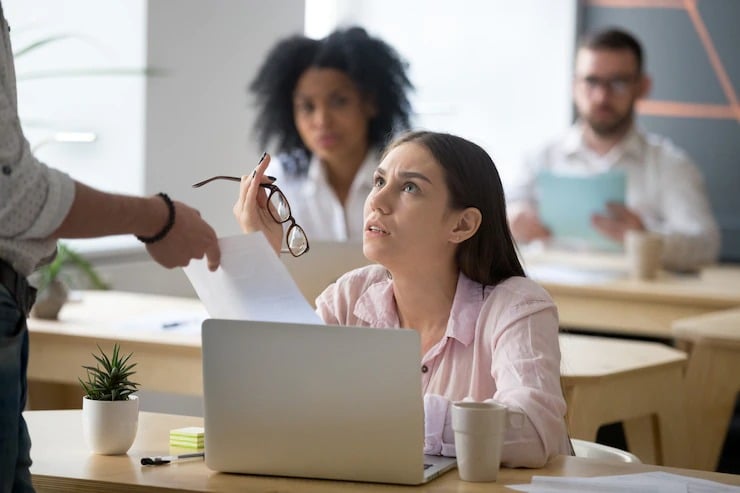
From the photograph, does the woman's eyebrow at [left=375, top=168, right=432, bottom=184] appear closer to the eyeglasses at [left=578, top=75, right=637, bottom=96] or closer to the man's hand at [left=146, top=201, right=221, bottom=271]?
the man's hand at [left=146, top=201, right=221, bottom=271]

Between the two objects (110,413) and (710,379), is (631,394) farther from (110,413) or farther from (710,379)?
(110,413)

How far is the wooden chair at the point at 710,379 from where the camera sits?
11.2 feet

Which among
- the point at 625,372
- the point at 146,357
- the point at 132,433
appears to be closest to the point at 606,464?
the point at 132,433

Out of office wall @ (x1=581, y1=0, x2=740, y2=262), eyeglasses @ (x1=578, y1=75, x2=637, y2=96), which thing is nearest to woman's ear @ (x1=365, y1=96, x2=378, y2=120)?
eyeglasses @ (x1=578, y1=75, x2=637, y2=96)

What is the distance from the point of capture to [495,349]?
202cm

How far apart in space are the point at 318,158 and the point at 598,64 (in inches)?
71.2

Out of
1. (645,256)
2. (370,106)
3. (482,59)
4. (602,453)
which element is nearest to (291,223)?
(602,453)

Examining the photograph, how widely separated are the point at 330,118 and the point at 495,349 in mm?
2052

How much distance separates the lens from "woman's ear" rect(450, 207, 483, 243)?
86.3 inches

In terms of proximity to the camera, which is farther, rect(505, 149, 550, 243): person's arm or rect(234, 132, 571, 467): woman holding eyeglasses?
rect(505, 149, 550, 243): person's arm

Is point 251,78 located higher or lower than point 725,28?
lower

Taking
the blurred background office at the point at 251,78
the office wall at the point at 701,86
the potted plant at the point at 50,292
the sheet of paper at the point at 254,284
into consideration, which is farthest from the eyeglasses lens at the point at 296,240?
the office wall at the point at 701,86

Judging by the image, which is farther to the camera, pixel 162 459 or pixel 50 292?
pixel 50 292

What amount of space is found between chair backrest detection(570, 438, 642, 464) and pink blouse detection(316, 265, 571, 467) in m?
0.21
